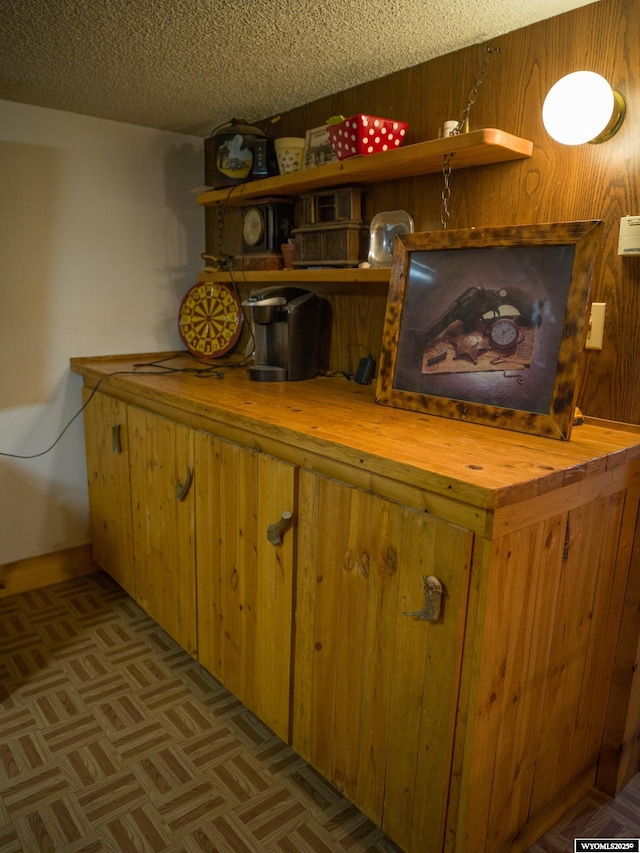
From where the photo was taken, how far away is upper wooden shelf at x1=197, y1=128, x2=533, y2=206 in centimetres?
158

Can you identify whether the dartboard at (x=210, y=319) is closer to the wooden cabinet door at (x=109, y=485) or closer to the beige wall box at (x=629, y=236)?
the wooden cabinet door at (x=109, y=485)

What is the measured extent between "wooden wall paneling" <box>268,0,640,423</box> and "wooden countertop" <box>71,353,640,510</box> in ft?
0.67

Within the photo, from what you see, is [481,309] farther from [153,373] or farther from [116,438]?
[116,438]

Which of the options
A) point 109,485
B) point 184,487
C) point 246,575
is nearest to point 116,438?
point 109,485

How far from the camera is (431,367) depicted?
167 cm

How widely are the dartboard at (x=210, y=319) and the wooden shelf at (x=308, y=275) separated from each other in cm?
10

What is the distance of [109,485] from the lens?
252cm

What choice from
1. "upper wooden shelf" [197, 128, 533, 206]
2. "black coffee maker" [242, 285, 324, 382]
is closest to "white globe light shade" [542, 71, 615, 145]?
"upper wooden shelf" [197, 128, 533, 206]

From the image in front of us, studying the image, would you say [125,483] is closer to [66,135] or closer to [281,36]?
[66,135]

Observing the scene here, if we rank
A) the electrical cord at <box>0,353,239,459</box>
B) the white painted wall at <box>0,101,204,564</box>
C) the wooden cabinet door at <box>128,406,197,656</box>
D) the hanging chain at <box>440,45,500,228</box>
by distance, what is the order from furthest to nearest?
the white painted wall at <box>0,101,204,564</box>, the electrical cord at <box>0,353,239,459</box>, the wooden cabinet door at <box>128,406,197,656</box>, the hanging chain at <box>440,45,500,228</box>

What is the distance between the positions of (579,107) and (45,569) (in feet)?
8.53

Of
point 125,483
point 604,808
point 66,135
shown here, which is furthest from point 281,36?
point 604,808

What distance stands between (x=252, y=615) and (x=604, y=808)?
1.05 metres

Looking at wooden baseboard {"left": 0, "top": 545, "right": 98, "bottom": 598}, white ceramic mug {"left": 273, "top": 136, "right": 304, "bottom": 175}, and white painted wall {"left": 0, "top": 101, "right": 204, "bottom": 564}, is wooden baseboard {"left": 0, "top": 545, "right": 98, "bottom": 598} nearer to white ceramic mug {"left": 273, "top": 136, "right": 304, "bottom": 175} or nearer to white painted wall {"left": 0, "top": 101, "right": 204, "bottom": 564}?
white painted wall {"left": 0, "top": 101, "right": 204, "bottom": 564}
